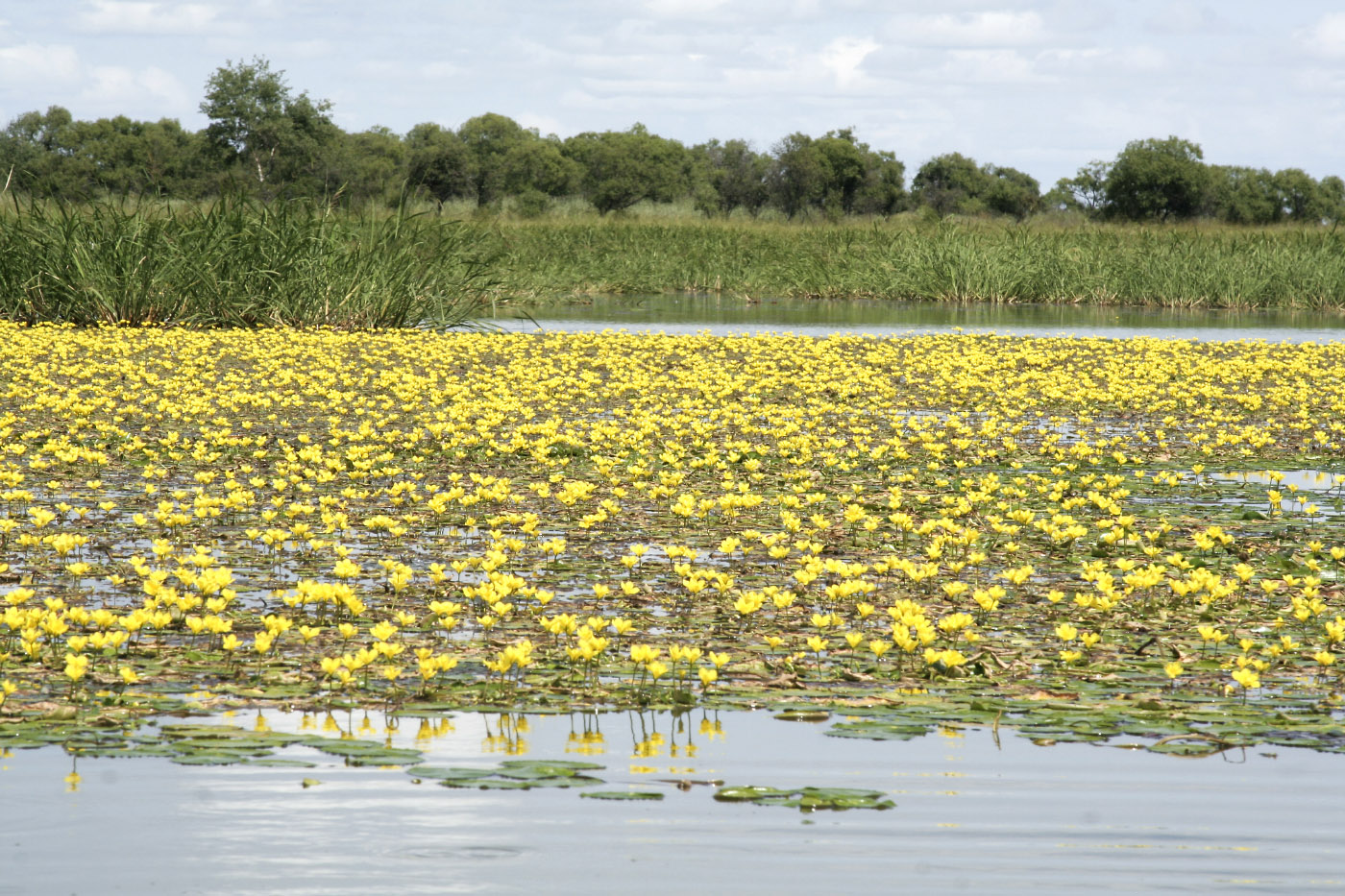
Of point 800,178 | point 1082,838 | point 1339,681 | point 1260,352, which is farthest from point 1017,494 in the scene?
point 800,178

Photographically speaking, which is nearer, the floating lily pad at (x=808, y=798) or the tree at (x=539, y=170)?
the floating lily pad at (x=808, y=798)

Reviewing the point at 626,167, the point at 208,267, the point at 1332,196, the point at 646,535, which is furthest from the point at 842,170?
the point at 646,535

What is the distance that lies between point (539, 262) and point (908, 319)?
9.05 metres

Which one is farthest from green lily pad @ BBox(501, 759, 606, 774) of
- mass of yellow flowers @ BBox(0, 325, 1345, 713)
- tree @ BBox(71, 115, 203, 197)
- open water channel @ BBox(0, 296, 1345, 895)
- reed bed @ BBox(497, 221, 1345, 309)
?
tree @ BBox(71, 115, 203, 197)

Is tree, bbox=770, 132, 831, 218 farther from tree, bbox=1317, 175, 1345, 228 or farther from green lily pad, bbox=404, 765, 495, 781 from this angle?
green lily pad, bbox=404, 765, 495, 781

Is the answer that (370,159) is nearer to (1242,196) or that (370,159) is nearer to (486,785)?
(1242,196)

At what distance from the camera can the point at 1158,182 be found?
68.5 meters

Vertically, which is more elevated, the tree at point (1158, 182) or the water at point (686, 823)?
the tree at point (1158, 182)

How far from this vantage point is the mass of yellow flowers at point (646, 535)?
465cm

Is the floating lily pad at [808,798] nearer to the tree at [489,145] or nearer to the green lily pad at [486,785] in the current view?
the green lily pad at [486,785]

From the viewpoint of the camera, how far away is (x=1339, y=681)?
4.68 metres

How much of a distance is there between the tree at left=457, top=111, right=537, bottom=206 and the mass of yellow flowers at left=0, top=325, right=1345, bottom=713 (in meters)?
59.0

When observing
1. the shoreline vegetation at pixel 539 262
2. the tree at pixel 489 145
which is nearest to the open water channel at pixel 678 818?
the shoreline vegetation at pixel 539 262

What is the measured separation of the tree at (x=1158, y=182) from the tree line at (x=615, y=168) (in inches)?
2.9
